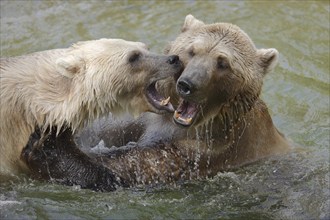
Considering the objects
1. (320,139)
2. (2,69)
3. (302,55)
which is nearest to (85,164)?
(2,69)

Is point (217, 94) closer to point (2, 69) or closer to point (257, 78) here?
point (257, 78)

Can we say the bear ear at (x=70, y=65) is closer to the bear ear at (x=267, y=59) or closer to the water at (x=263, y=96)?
the water at (x=263, y=96)

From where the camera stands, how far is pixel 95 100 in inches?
266

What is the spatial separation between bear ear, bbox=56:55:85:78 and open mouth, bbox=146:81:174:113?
2.06ft

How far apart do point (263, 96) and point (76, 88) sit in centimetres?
408

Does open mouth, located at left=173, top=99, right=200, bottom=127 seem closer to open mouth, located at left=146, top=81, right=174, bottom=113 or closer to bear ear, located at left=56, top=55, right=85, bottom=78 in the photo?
open mouth, located at left=146, top=81, right=174, bottom=113

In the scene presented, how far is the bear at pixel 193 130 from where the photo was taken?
695 cm

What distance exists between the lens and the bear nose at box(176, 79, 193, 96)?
6684 millimetres

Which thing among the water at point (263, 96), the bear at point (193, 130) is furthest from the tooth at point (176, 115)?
the water at point (263, 96)

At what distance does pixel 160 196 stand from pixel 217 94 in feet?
3.87

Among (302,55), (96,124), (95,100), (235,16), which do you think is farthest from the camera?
(235,16)

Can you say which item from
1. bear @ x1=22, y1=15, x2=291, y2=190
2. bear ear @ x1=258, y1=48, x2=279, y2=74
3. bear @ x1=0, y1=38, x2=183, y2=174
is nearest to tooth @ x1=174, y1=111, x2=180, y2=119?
bear @ x1=22, y1=15, x2=291, y2=190

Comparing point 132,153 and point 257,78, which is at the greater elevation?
point 257,78

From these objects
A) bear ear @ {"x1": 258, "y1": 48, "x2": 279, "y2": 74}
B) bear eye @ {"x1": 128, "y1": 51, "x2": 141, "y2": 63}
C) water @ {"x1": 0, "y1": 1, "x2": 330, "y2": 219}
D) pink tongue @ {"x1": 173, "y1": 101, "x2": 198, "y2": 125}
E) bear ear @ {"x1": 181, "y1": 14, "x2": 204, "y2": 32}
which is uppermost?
bear eye @ {"x1": 128, "y1": 51, "x2": 141, "y2": 63}
